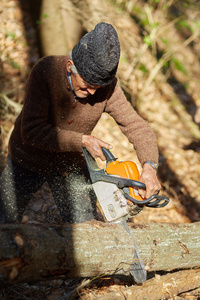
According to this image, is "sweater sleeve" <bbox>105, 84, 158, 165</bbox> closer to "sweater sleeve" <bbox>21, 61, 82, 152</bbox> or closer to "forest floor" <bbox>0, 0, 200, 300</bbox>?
"sweater sleeve" <bbox>21, 61, 82, 152</bbox>

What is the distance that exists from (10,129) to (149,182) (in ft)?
10.7

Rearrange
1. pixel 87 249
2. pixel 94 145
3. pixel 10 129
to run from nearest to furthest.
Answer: pixel 87 249 → pixel 94 145 → pixel 10 129

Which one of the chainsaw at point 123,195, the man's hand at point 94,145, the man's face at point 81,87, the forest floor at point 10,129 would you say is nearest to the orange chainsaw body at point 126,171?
the chainsaw at point 123,195

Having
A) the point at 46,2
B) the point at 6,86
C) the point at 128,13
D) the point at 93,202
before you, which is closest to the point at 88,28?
the point at 46,2

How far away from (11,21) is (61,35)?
187 centimetres

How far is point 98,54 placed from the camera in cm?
202

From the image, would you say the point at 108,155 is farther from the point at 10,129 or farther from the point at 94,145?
the point at 10,129

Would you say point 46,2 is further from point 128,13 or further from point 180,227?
point 180,227

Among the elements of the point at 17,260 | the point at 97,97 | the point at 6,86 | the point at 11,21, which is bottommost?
the point at 6,86

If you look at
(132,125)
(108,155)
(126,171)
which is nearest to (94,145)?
(108,155)

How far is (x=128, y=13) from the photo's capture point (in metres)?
7.68

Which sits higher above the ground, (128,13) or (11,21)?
(128,13)

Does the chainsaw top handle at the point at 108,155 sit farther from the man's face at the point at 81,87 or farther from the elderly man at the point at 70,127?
the man's face at the point at 81,87

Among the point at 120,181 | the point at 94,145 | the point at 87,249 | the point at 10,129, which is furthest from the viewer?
the point at 10,129
